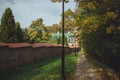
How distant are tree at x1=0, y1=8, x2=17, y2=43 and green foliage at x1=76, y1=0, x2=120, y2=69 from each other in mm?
27835

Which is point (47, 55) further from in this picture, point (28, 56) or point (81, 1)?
point (81, 1)

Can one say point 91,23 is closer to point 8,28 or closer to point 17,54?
point 17,54

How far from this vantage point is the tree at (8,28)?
48594 millimetres

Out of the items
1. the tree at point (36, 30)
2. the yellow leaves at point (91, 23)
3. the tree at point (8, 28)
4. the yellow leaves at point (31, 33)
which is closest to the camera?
the yellow leaves at point (91, 23)

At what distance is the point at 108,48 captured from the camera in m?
21.6

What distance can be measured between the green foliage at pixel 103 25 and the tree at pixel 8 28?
2783cm

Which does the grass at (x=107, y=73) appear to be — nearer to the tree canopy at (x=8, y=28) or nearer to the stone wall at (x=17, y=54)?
the stone wall at (x=17, y=54)

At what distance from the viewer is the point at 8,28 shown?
164 feet

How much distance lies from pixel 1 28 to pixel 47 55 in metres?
20.6

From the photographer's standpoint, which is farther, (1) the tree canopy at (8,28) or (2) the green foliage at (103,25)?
(1) the tree canopy at (8,28)

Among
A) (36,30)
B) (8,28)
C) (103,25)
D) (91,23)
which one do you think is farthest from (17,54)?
(36,30)

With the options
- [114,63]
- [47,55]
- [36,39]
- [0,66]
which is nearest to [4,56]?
[0,66]

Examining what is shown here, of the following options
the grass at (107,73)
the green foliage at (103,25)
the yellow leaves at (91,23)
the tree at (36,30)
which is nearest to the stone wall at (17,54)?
the green foliage at (103,25)

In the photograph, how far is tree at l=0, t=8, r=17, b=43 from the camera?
1913 inches
